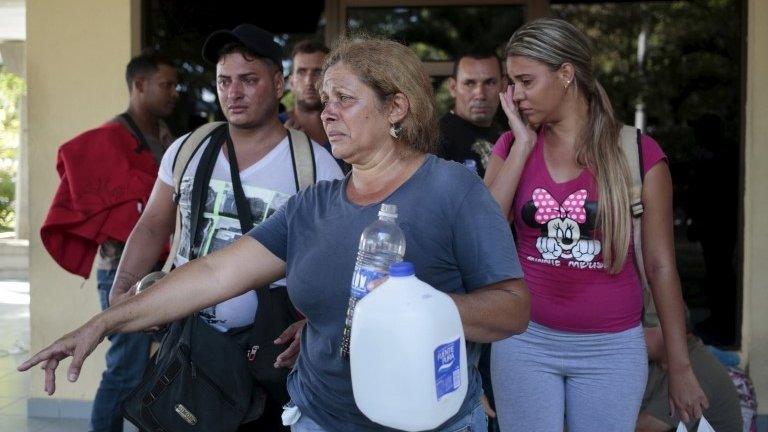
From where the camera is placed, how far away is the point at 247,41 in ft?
10.1

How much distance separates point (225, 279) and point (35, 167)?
347 centimetres

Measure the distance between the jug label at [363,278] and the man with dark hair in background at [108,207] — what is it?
273 centimetres

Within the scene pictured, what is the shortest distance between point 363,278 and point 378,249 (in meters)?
0.08

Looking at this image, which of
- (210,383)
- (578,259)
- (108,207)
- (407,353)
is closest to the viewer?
(407,353)

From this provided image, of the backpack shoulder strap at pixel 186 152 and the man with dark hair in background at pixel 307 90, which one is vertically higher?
the man with dark hair in background at pixel 307 90

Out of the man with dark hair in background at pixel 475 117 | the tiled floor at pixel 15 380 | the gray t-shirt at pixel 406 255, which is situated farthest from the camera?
the tiled floor at pixel 15 380

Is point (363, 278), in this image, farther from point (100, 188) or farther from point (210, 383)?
point (100, 188)

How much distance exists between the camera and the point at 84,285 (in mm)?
5383

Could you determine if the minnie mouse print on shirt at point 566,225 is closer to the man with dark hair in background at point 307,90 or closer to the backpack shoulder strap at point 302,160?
the backpack shoulder strap at point 302,160

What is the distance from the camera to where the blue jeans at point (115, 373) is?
14.7ft

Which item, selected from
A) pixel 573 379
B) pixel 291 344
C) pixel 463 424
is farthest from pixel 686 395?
pixel 291 344

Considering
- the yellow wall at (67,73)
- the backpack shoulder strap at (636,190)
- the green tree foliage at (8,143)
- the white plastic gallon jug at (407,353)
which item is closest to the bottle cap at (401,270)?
the white plastic gallon jug at (407,353)

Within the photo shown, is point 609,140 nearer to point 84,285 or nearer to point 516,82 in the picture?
point 516,82

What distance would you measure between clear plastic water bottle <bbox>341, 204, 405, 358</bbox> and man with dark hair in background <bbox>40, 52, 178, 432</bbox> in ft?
8.90
